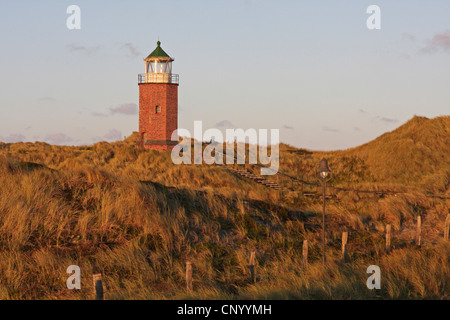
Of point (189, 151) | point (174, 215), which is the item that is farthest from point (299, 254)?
point (189, 151)

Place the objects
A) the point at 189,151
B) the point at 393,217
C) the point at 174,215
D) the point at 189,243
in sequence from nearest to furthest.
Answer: the point at 189,243 < the point at 174,215 < the point at 393,217 < the point at 189,151

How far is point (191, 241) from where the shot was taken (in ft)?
48.6

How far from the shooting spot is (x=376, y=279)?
10578 mm

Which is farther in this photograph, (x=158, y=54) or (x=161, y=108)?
(x=161, y=108)

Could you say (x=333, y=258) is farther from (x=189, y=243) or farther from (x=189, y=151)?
(x=189, y=151)

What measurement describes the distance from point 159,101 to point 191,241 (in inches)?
1099

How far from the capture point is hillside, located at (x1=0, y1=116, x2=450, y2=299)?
10.7 meters

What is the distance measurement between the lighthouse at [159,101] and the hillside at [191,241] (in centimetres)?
1988

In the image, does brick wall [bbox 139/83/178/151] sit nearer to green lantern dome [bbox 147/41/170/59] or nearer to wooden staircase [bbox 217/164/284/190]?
green lantern dome [bbox 147/41/170/59]

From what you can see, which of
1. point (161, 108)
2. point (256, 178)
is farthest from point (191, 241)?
point (161, 108)

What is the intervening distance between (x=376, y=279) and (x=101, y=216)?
844cm

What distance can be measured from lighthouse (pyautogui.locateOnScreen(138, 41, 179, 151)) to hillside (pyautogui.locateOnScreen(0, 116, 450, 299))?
19.9 m

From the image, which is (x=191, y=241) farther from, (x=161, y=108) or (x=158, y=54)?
(x=158, y=54)

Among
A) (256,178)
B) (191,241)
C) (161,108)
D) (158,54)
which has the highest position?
(158,54)
